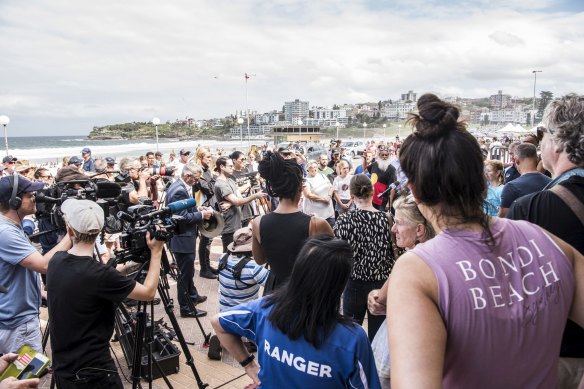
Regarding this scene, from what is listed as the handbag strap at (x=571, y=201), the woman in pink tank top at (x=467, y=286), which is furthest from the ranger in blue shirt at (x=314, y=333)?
the handbag strap at (x=571, y=201)

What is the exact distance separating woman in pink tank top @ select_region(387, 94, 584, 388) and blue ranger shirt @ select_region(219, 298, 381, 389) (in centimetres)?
68

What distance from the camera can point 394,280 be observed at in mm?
1038

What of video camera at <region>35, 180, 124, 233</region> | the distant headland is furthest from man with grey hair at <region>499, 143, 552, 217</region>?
the distant headland

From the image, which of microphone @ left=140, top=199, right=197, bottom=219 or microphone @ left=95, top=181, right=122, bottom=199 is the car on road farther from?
microphone @ left=140, top=199, right=197, bottom=219

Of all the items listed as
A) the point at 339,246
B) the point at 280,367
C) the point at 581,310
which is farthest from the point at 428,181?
the point at 280,367

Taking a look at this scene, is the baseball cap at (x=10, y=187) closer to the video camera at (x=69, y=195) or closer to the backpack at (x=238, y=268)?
the video camera at (x=69, y=195)

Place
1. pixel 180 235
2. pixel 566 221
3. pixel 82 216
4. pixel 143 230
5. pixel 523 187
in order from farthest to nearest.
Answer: pixel 180 235 → pixel 523 187 → pixel 143 230 → pixel 82 216 → pixel 566 221

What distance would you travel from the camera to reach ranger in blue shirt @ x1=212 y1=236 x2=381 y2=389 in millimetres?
1718

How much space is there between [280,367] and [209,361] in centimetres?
284

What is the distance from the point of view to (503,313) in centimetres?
104

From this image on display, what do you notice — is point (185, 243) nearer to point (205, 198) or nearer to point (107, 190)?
point (205, 198)

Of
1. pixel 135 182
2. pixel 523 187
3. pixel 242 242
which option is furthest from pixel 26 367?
pixel 135 182

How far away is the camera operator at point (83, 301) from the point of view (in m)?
2.39

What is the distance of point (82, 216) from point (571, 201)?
2574mm
